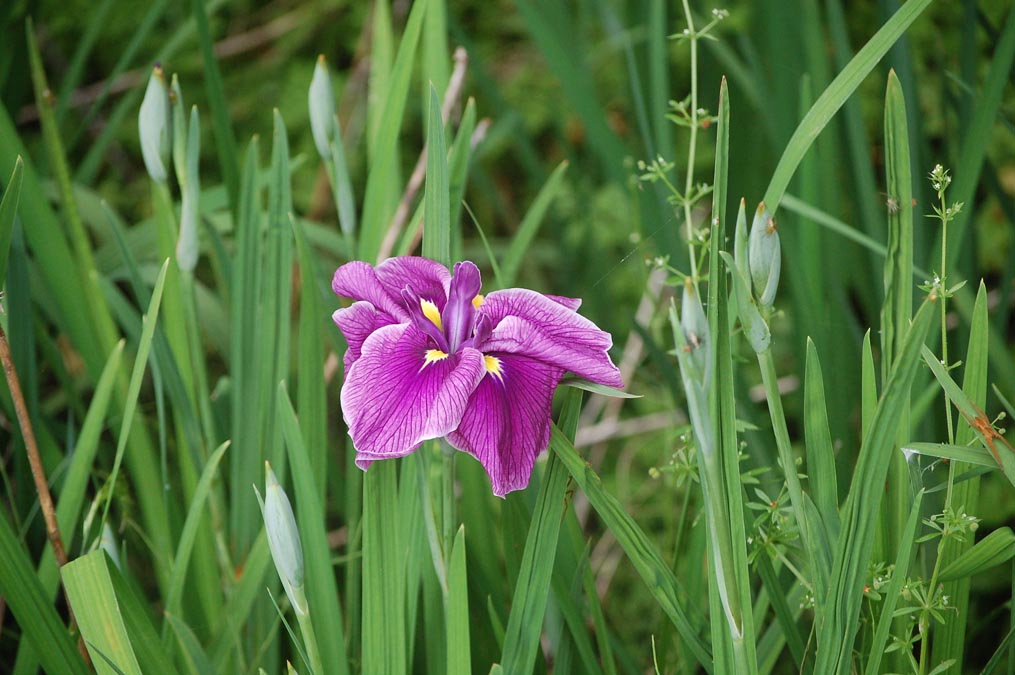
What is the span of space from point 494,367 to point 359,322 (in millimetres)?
76

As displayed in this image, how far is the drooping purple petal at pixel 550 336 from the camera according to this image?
1.55 ft

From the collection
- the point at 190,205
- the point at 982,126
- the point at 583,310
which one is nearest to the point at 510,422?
the point at 190,205

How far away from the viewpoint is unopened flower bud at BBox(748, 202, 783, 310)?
433 mm

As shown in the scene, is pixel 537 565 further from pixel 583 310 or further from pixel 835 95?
pixel 583 310

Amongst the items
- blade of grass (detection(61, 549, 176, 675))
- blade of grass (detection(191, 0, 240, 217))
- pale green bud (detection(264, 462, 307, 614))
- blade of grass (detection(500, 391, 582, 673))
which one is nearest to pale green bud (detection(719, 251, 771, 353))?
blade of grass (detection(500, 391, 582, 673))

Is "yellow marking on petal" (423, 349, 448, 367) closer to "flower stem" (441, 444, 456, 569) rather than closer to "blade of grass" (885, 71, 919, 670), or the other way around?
"flower stem" (441, 444, 456, 569)

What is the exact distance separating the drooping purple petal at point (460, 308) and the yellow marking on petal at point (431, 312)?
0.02 meters

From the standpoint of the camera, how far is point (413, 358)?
498 mm

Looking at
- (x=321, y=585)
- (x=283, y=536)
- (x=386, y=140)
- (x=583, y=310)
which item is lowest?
(x=583, y=310)

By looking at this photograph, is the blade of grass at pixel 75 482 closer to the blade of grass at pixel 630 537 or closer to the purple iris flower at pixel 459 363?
the purple iris flower at pixel 459 363

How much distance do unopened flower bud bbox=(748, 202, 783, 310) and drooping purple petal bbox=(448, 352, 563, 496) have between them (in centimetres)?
11

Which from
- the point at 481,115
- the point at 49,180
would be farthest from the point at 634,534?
the point at 481,115

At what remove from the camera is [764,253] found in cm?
44

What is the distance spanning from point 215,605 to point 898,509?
0.51 metres
